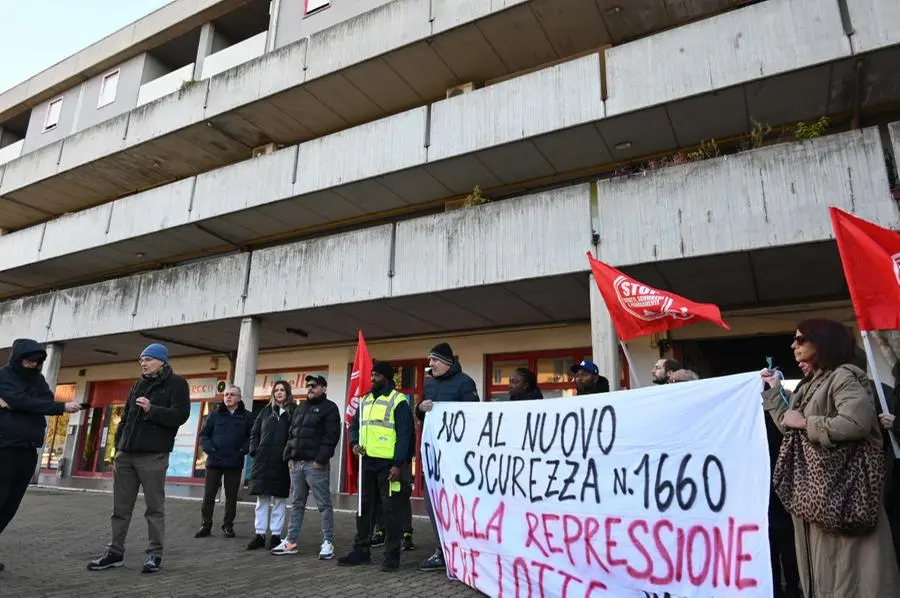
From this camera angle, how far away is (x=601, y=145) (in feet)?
36.6

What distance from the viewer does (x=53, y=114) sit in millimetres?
21562

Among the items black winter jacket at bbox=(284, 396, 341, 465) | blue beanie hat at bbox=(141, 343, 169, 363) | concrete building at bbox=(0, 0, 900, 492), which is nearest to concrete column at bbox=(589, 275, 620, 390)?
concrete building at bbox=(0, 0, 900, 492)

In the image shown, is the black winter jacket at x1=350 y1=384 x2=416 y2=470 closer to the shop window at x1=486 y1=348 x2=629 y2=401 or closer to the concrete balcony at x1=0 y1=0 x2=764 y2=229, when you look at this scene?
the shop window at x1=486 y1=348 x2=629 y2=401

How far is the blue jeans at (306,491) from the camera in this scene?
21.2 ft

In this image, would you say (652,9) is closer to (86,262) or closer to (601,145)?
(601,145)

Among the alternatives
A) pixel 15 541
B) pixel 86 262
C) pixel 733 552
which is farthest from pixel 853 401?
pixel 86 262

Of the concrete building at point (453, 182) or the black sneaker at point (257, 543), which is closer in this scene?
the black sneaker at point (257, 543)

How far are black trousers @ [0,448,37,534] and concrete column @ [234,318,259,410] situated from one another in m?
7.73

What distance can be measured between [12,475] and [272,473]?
2522 millimetres

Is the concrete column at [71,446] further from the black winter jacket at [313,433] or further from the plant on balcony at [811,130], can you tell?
the plant on balcony at [811,130]

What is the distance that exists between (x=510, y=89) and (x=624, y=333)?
6221 mm

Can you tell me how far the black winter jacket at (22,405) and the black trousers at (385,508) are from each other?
2.82 m

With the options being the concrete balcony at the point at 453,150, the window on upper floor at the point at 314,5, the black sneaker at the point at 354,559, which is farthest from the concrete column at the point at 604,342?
the window on upper floor at the point at 314,5

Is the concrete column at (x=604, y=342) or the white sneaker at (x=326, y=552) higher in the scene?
the concrete column at (x=604, y=342)
